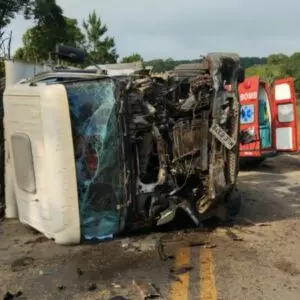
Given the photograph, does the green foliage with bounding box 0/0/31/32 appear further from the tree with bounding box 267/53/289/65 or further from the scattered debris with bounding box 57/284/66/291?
the tree with bounding box 267/53/289/65

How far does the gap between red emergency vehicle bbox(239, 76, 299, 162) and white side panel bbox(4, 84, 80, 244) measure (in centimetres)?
626

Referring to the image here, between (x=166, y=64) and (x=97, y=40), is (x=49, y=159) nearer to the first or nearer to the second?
(x=166, y=64)

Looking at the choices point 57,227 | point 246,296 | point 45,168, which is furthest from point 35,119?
point 246,296

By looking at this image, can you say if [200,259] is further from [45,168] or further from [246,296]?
[45,168]

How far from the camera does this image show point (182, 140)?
5852mm

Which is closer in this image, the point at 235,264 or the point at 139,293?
the point at 139,293

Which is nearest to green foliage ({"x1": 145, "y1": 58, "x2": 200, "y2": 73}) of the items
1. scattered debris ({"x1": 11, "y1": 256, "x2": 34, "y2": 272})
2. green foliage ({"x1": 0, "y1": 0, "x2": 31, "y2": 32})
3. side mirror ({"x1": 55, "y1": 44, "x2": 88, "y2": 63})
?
side mirror ({"x1": 55, "y1": 44, "x2": 88, "y2": 63})

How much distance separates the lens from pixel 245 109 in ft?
36.6

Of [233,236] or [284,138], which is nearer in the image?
[233,236]

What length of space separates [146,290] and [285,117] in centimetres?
794

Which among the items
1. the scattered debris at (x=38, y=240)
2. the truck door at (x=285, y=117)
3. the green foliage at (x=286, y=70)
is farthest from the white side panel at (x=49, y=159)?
the green foliage at (x=286, y=70)

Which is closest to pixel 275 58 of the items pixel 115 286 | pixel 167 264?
pixel 167 264

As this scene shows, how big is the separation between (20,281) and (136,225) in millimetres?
1518

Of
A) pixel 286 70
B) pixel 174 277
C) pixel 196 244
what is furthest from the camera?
pixel 286 70
